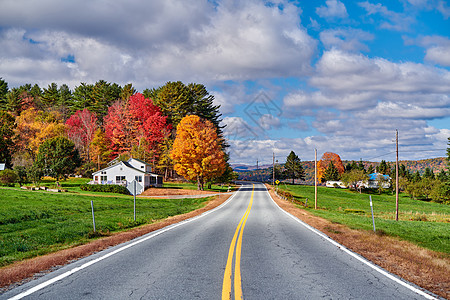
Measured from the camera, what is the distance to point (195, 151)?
5581 cm

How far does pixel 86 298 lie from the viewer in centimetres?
525

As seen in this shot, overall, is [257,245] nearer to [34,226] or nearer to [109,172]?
[34,226]

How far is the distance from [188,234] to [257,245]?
3.55m

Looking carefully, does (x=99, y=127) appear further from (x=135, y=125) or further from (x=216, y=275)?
(x=216, y=275)

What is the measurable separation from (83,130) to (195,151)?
38.2 m

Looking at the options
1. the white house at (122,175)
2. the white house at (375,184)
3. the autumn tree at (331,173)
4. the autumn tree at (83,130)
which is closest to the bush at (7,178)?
the white house at (122,175)

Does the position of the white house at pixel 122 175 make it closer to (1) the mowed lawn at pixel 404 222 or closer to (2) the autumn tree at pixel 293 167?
(1) the mowed lawn at pixel 404 222

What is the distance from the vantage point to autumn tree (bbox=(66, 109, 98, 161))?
75.3 meters

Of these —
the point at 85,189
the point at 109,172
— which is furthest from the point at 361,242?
the point at 109,172

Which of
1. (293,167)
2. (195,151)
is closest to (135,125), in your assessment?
(195,151)

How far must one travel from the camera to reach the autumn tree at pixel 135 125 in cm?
7481

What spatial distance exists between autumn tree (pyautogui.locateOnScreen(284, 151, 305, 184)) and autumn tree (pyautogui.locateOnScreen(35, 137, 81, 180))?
84400 mm

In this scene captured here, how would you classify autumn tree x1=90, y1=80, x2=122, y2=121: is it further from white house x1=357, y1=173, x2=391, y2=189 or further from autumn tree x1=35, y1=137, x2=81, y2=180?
white house x1=357, y1=173, x2=391, y2=189

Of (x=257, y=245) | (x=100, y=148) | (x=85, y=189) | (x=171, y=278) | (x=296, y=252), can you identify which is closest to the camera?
(x=171, y=278)
